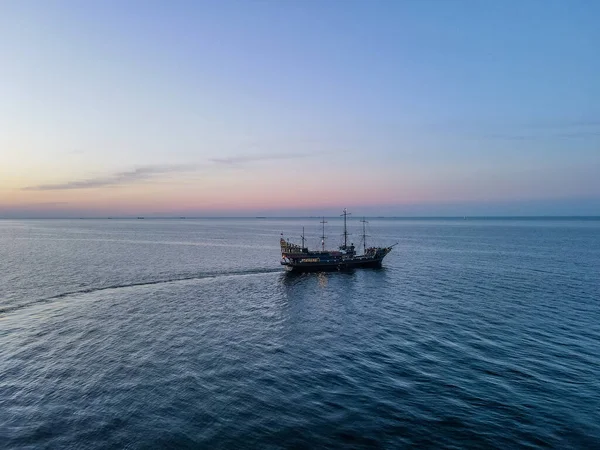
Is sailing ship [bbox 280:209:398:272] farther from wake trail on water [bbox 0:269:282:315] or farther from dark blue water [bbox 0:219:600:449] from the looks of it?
dark blue water [bbox 0:219:600:449]

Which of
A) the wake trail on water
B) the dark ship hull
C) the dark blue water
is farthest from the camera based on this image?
the dark ship hull

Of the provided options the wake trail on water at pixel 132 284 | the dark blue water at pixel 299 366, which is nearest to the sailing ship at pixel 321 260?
the wake trail on water at pixel 132 284

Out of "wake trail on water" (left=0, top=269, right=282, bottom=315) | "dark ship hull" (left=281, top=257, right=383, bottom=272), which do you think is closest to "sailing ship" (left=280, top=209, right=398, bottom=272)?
"dark ship hull" (left=281, top=257, right=383, bottom=272)

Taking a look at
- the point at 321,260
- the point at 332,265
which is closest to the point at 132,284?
the point at 321,260

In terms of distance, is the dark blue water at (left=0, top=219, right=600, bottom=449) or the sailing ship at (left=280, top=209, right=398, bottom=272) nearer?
the dark blue water at (left=0, top=219, right=600, bottom=449)

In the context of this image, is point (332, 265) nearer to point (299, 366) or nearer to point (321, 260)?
point (321, 260)

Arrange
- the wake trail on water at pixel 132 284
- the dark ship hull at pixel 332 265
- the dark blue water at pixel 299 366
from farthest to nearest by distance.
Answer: the dark ship hull at pixel 332 265
the wake trail on water at pixel 132 284
the dark blue water at pixel 299 366

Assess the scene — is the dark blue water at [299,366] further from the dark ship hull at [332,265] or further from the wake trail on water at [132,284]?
the dark ship hull at [332,265]

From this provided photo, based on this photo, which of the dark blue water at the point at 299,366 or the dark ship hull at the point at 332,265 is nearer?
the dark blue water at the point at 299,366
